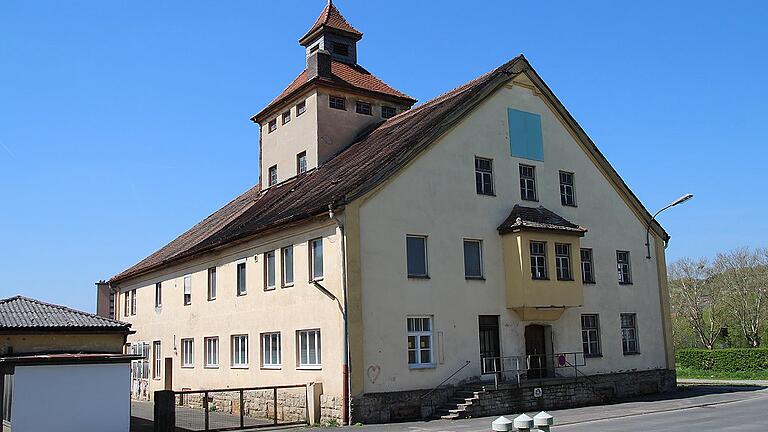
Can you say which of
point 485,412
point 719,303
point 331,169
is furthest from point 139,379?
point 719,303

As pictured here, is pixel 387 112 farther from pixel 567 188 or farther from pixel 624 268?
pixel 624 268

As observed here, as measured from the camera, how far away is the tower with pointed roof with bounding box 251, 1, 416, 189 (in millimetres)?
31750

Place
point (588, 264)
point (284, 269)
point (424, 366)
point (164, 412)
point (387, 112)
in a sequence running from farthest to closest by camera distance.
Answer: point (387, 112)
point (588, 264)
point (284, 269)
point (424, 366)
point (164, 412)

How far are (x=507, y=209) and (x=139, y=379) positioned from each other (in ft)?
69.8

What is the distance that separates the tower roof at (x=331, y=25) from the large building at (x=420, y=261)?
2.08 meters

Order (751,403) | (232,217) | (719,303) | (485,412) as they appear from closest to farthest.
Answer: (485,412)
(751,403)
(232,217)
(719,303)

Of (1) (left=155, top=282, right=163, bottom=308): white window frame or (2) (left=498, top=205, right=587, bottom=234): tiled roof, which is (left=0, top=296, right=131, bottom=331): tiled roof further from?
(2) (left=498, top=205, right=587, bottom=234): tiled roof

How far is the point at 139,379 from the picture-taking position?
120ft

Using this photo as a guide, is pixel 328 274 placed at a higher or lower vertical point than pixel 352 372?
higher

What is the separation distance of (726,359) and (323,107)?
27081 millimetres

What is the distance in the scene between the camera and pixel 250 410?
2511 cm

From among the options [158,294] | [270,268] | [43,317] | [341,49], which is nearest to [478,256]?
[270,268]

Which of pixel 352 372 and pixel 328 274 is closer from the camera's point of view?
pixel 352 372

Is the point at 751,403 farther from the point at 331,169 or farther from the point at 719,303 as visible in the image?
the point at 719,303
